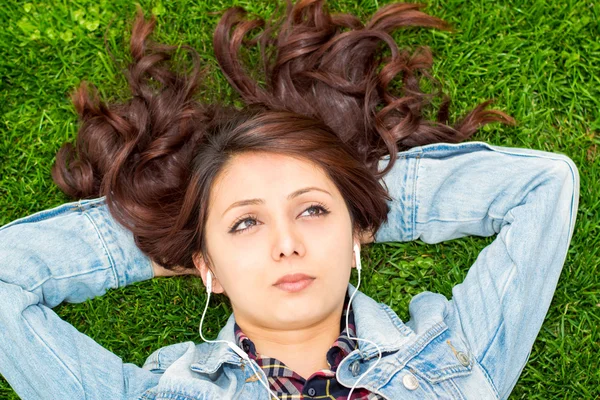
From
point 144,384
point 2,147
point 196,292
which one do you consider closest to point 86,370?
point 144,384

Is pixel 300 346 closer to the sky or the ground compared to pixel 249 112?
closer to the ground

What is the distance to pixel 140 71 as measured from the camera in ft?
14.5

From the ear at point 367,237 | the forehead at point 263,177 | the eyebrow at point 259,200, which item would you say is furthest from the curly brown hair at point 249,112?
the eyebrow at point 259,200

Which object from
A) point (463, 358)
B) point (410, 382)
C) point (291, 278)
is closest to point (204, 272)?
point (291, 278)

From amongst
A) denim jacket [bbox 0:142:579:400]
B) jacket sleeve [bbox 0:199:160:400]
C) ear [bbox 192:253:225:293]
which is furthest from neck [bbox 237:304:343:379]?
jacket sleeve [bbox 0:199:160:400]

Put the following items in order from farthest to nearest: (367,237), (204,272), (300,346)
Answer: (367,237), (204,272), (300,346)

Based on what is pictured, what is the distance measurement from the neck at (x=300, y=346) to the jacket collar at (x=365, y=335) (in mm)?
152

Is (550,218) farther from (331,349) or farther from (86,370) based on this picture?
(86,370)

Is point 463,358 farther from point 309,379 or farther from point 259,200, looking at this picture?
point 259,200

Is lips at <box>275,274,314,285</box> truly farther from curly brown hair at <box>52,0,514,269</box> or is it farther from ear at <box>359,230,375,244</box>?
ear at <box>359,230,375,244</box>

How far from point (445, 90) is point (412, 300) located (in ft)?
4.32

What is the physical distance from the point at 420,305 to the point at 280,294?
1.00 metres

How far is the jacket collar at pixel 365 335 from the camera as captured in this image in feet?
12.5

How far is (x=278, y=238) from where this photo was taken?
137 inches
